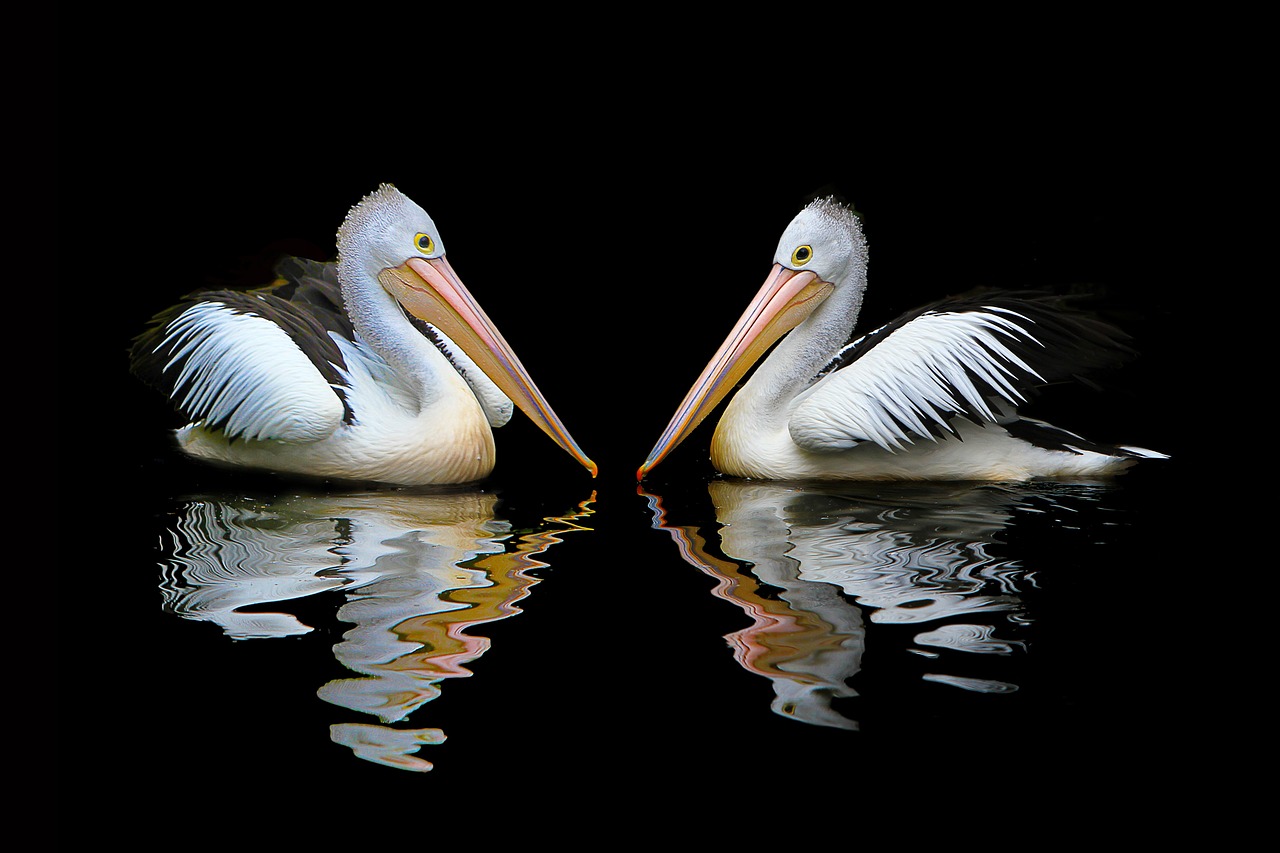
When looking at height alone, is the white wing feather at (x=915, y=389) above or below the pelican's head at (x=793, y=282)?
below

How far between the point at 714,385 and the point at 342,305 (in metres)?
1.86

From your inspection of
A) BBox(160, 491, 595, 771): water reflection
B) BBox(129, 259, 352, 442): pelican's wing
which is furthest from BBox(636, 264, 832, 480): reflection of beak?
BBox(129, 259, 352, 442): pelican's wing

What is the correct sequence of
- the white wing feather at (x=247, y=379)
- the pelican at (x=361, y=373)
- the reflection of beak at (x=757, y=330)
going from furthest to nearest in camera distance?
1. the reflection of beak at (x=757, y=330)
2. the pelican at (x=361, y=373)
3. the white wing feather at (x=247, y=379)

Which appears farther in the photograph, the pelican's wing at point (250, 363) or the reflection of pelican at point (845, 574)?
the pelican's wing at point (250, 363)

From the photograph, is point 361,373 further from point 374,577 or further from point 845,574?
point 845,574

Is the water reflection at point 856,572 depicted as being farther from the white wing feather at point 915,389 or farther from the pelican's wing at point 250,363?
the pelican's wing at point 250,363

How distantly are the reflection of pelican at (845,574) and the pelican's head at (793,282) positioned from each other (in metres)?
0.50

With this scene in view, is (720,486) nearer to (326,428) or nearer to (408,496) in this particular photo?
(408,496)

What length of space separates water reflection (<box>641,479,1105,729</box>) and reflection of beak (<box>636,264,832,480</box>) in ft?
1.25

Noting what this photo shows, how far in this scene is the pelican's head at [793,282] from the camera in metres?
5.51

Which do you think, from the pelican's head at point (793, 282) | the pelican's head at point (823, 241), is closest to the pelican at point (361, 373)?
the pelican's head at point (793, 282)

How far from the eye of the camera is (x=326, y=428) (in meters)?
4.96

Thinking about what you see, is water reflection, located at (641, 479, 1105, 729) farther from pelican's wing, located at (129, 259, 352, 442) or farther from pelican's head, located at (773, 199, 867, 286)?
pelican's wing, located at (129, 259, 352, 442)

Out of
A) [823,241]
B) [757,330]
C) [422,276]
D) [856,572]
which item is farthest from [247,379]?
[856,572]
